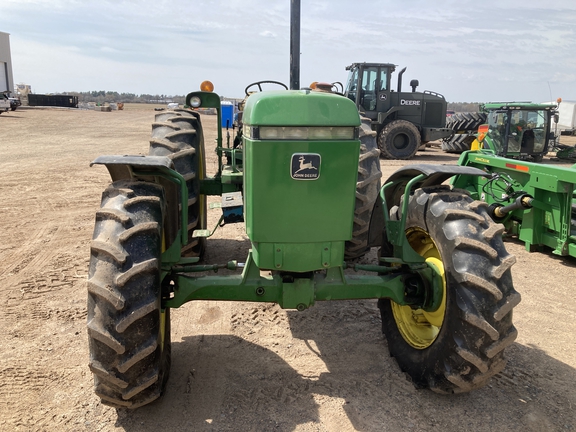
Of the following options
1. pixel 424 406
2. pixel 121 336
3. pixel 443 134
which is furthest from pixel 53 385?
pixel 443 134

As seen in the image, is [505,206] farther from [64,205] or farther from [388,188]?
[64,205]

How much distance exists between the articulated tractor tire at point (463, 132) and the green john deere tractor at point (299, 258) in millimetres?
15820

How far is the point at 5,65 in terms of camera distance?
163 ft

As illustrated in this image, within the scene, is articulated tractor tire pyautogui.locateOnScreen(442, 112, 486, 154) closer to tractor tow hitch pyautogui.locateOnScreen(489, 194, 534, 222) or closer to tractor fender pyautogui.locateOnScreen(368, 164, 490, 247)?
tractor tow hitch pyautogui.locateOnScreen(489, 194, 534, 222)

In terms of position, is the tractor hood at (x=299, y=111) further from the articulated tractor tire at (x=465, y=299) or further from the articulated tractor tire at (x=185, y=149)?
the articulated tractor tire at (x=185, y=149)

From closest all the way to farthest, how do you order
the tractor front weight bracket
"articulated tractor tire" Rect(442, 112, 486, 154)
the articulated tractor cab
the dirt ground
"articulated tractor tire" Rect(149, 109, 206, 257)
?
the dirt ground, the tractor front weight bracket, "articulated tractor tire" Rect(149, 109, 206, 257), the articulated tractor cab, "articulated tractor tire" Rect(442, 112, 486, 154)

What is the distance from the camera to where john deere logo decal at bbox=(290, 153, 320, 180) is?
111 inches

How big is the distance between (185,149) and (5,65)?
54.2 metres

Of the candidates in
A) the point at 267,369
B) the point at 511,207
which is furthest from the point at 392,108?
the point at 267,369

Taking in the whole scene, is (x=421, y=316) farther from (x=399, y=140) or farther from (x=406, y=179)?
(x=399, y=140)

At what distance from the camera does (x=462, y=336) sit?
292 centimetres

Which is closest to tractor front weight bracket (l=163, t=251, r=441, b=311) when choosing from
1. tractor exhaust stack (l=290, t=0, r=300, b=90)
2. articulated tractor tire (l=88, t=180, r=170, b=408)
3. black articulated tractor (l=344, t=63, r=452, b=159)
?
articulated tractor tire (l=88, t=180, r=170, b=408)

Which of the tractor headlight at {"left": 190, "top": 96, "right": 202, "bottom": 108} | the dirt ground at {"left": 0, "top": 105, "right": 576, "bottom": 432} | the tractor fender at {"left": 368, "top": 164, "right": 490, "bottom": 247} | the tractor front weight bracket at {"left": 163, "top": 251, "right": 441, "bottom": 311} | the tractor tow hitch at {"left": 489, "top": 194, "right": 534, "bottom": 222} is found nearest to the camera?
the dirt ground at {"left": 0, "top": 105, "right": 576, "bottom": 432}

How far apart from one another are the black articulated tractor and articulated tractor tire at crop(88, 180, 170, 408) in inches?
542
